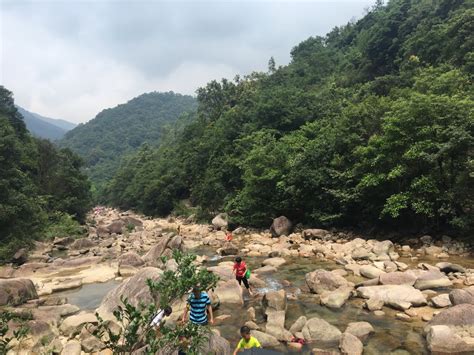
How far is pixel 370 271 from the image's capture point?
14.2 metres

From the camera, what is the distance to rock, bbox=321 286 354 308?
451 inches

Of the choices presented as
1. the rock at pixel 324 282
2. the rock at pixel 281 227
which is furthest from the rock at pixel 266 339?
the rock at pixel 281 227

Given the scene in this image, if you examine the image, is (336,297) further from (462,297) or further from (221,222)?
(221,222)

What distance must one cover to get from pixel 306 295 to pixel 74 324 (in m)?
7.39

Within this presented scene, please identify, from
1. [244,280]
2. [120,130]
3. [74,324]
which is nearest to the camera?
[74,324]

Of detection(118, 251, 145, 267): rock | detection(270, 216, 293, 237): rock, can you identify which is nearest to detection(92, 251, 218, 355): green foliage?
detection(118, 251, 145, 267): rock

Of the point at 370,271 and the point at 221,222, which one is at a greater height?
the point at 370,271

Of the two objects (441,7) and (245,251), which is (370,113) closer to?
(245,251)

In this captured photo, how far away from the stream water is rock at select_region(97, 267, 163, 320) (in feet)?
7.09

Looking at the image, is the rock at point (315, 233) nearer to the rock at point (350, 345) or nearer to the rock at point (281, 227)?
the rock at point (281, 227)

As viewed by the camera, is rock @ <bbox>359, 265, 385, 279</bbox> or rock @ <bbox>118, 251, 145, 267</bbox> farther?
rock @ <bbox>118, 251, 145, 267</bbox>

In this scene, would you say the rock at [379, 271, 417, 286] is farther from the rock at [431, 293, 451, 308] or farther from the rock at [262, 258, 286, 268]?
the rock at [262, 258, 286, 268]

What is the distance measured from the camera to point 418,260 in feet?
52.6

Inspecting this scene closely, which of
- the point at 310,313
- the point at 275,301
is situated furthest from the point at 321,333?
the point at 275,301
